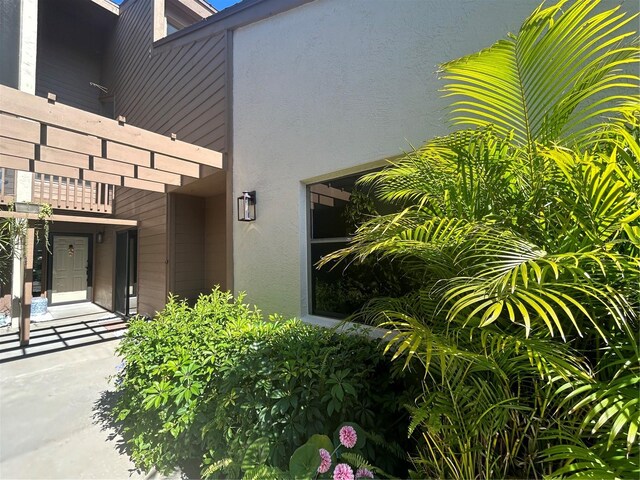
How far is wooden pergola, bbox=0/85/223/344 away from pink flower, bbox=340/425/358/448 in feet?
11.5

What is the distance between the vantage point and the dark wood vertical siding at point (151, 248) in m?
5.80

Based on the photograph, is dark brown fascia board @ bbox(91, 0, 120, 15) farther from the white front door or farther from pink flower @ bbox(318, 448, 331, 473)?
pink flower @ bbox(318, 448, 331, 473)

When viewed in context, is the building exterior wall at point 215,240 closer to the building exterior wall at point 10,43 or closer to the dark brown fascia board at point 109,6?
the building exterior wall at point 10,43

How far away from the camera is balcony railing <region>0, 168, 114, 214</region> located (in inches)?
253

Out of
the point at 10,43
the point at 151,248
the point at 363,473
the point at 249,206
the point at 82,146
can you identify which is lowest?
the point at 363,473

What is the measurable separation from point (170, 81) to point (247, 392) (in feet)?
20.6

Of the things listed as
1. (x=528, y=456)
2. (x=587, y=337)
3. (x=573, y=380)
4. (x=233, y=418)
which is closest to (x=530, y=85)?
(x=587, y=337)

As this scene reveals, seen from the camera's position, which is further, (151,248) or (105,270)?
(105,270)

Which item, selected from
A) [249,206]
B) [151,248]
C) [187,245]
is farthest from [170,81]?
[249,206]

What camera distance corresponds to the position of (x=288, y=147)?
3.64 meters

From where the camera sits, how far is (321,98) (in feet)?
10.9

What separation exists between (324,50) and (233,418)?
3.70 metres

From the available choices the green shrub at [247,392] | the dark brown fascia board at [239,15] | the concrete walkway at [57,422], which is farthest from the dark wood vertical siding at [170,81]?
the concrete walkway at [57,422]

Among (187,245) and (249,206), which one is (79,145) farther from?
(187,245)
